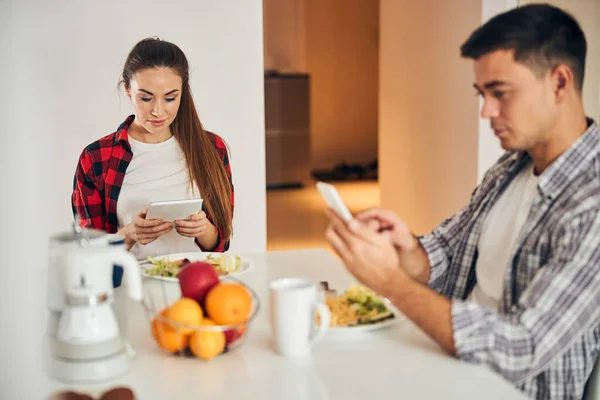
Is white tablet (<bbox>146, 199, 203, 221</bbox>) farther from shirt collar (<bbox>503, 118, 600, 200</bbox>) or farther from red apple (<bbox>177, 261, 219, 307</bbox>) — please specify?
shirt collar (<bbox>503, 118, 600, 200</bbox>)

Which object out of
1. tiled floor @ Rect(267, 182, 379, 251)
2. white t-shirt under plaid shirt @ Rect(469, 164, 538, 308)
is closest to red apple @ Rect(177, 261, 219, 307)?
white t-shirt under plaid shirt @ Rect(469, 164, 538, 308)

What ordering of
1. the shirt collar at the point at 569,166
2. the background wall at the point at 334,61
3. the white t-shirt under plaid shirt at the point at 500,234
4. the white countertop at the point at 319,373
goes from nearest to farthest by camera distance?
the white countertop at the point at 319,373 < the shirt collar at the point at 569,166 < the white t-shirt under plaid shirt at the point at 500,234 < the background wall at the point at 334,61

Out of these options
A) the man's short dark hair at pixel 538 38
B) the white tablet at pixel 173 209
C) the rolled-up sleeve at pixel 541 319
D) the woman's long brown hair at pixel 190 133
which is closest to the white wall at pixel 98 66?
the woman's long brown hair at pixel 190 133

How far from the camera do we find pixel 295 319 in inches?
51.5

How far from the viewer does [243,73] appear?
129 inches

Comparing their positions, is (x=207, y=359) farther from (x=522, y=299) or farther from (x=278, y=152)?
(x=278, y=152)

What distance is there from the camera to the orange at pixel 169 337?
1.30 m

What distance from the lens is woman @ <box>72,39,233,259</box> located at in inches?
103

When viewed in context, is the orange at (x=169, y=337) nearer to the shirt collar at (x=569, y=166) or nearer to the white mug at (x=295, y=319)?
the white mug at (x=295, y=319)

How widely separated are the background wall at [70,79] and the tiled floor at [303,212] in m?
1.97

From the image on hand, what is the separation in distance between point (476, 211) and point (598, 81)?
226 centimetres

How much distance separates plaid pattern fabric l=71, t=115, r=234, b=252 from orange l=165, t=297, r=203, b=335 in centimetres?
135

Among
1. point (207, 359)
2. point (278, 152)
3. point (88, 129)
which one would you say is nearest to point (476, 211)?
→ point (207, 359)

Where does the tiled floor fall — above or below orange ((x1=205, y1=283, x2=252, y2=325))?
below
